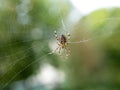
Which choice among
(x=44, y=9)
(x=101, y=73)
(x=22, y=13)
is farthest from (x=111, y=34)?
(x=22, y=13)

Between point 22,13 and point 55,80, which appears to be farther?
point 55,80

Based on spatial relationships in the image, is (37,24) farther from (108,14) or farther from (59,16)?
(108,14)

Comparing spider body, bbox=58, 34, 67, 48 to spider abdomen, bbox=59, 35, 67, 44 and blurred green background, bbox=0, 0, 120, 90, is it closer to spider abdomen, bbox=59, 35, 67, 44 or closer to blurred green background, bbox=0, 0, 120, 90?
spider abdomen, bbox=59, 35, 67, 44

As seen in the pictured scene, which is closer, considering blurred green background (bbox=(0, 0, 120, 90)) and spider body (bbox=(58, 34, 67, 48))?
spider body (bbox=(58, 34, 67, 48))

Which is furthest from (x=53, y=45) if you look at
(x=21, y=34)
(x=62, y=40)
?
(x=62, y=40)

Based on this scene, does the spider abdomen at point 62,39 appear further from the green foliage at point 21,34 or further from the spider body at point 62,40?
the green foliage at point 21,34

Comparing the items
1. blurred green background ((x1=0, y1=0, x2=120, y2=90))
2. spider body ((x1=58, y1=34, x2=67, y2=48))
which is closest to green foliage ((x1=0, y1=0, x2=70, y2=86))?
blurred green background ((x1=0, y1=0, x2=120, y2=90))

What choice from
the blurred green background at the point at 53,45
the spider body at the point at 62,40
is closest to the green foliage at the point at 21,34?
the blurred green background at the point at 53,45

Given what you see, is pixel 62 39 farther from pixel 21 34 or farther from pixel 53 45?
pixel 21 34
